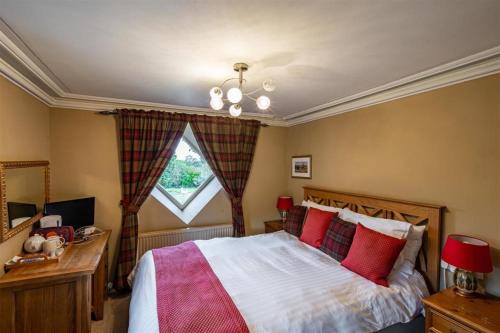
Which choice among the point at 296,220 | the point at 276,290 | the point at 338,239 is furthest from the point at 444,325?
the point at 296,220

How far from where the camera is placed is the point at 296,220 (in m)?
3.16

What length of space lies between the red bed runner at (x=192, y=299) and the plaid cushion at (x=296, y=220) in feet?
4.28

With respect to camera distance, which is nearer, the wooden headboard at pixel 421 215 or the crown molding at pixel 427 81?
the crown molding at pixel 427 81

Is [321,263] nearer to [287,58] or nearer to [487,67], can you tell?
[287,58]

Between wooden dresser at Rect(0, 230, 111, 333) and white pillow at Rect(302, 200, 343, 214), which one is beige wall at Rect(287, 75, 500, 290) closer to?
white pillow at Rect(302, 200, 343, 214)

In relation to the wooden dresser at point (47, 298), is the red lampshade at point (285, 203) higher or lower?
higher

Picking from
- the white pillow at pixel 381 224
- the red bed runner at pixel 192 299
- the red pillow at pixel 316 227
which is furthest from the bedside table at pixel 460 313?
the red bed runner at pixel 192 299

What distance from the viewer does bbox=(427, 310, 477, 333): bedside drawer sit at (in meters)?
1.52

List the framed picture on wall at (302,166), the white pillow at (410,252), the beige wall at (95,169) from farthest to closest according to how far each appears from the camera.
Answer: the framed picture on wall at (302,166)
the beige wall at (95,169)
the white pillow at (410,252)

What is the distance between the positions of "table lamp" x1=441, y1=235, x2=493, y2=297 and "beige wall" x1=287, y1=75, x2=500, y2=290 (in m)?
0.21

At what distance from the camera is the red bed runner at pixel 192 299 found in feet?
4.58

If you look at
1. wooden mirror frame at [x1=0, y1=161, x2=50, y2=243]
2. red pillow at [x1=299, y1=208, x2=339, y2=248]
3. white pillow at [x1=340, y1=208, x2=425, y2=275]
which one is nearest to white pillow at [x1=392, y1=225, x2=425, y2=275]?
white pillow at [x1=340, y1=208, x2=425, y2=275]

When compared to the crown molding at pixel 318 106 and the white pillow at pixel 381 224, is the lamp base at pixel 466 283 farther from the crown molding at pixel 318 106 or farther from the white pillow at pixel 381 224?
the crown molding at pixel 318 106

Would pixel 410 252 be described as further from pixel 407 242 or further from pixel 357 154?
pixel 357 154
